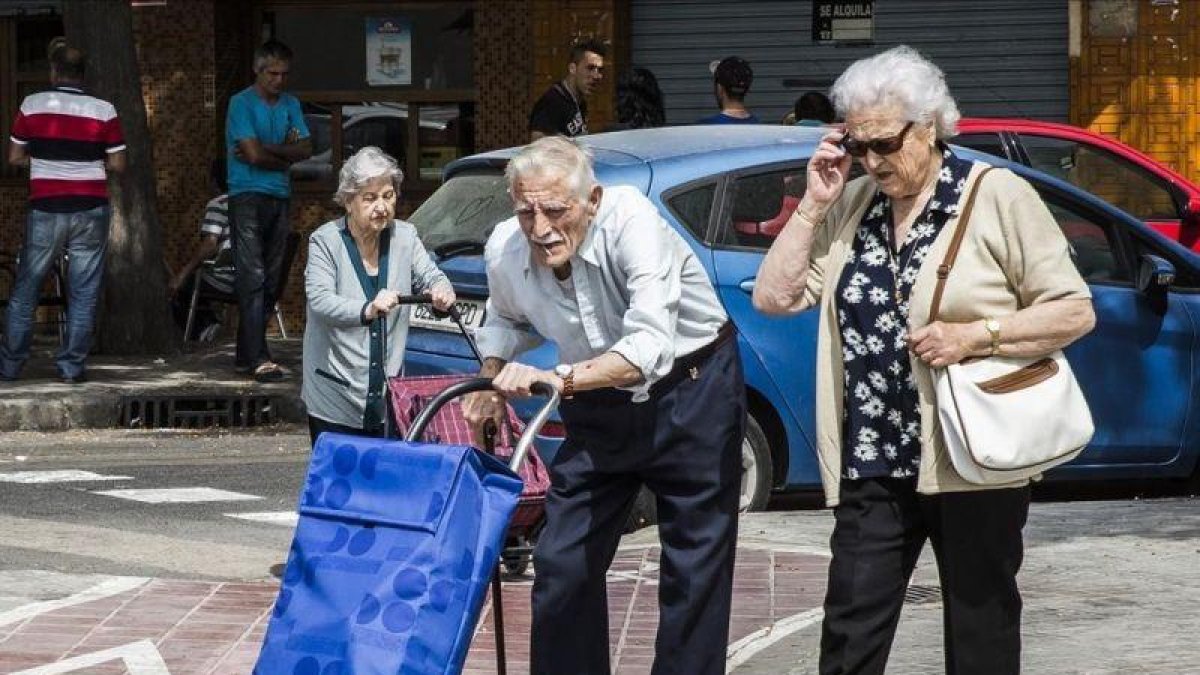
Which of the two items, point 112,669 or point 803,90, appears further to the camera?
point 803,90

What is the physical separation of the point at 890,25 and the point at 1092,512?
8.92m

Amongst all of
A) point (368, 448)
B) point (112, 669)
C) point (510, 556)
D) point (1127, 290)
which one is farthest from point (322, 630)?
point (1127, 290)

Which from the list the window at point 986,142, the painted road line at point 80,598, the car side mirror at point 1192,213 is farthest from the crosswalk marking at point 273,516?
the car side mirror at point 1192,213

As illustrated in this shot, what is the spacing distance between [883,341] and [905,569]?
517 millimetres

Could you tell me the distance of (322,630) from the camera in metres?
5.02

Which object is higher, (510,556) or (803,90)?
(803,90)

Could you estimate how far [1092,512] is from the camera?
31.8 feet

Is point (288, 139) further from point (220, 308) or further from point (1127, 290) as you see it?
point (1127, 290)

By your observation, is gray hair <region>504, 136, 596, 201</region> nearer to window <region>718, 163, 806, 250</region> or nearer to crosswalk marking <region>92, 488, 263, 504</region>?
window <region>718, 163, 806, 250</region>

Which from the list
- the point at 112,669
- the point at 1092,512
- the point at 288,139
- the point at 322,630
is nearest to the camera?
Result: the point at 322,630

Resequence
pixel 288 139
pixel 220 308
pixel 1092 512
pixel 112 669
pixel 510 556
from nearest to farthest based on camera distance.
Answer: pixel 112 669, pixel 510 556, pixel 1092 512, pixel 288 139, pixel 220 308

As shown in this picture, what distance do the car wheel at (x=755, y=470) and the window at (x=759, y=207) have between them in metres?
0.71

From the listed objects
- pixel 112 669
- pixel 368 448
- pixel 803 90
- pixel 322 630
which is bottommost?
pixel 112 669

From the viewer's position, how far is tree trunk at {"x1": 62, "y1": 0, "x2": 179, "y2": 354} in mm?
16266
